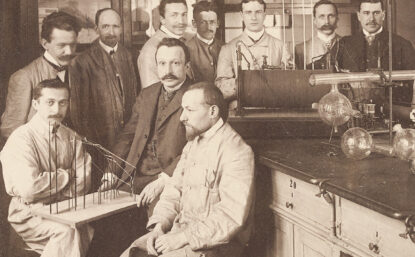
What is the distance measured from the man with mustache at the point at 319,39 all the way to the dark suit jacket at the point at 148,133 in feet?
2.65

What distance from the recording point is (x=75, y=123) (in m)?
3.35

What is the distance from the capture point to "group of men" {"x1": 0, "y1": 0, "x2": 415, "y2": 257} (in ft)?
8.99

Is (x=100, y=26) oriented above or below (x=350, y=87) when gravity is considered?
above

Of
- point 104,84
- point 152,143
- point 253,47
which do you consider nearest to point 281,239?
point 152,143

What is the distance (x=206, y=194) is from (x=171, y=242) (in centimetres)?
30

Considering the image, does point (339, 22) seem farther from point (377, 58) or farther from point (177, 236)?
point (177, 236)

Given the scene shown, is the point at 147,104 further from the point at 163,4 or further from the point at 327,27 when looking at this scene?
the point at 327,27

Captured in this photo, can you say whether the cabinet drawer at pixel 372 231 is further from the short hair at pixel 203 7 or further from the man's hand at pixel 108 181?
the short hair at pixel 203 7

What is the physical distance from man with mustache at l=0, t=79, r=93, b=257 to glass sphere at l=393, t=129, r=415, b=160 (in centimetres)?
175

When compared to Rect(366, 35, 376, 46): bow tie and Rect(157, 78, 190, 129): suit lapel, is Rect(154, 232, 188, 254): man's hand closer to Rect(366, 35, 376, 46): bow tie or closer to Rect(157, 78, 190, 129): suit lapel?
Rect(157, 78, 190, 129): suit lapel

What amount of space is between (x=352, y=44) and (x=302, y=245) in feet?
5.13

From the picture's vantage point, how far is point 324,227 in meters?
2.37

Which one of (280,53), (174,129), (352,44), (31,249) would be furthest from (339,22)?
(31,249)

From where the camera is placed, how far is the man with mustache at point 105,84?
3.44 meters
